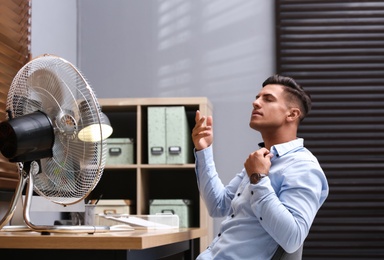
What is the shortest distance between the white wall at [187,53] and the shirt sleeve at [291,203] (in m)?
2.32

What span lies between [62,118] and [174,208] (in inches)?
82.6

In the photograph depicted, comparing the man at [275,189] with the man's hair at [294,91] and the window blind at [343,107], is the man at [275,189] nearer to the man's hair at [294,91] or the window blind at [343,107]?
the man's hair at [294,91]

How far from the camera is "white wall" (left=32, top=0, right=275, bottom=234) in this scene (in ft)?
15.3

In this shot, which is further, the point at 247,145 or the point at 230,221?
the point at 247,145

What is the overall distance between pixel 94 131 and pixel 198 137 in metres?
0.72

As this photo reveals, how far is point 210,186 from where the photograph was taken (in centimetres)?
281

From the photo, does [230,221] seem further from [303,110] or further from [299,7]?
[299,7]

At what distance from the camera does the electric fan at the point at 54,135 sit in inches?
81.7

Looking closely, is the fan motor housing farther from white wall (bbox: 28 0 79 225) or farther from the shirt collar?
white wall (bbox: 28 0 79 225)

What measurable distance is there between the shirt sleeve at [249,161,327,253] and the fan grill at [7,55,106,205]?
50 centimetres

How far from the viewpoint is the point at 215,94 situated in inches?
184

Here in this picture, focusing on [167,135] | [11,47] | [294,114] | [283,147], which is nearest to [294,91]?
[294,114]

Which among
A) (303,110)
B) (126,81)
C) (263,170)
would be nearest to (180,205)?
(126,81)

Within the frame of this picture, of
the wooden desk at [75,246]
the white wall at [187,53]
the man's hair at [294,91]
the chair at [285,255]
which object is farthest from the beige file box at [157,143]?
the wooden desk at [75,246]
